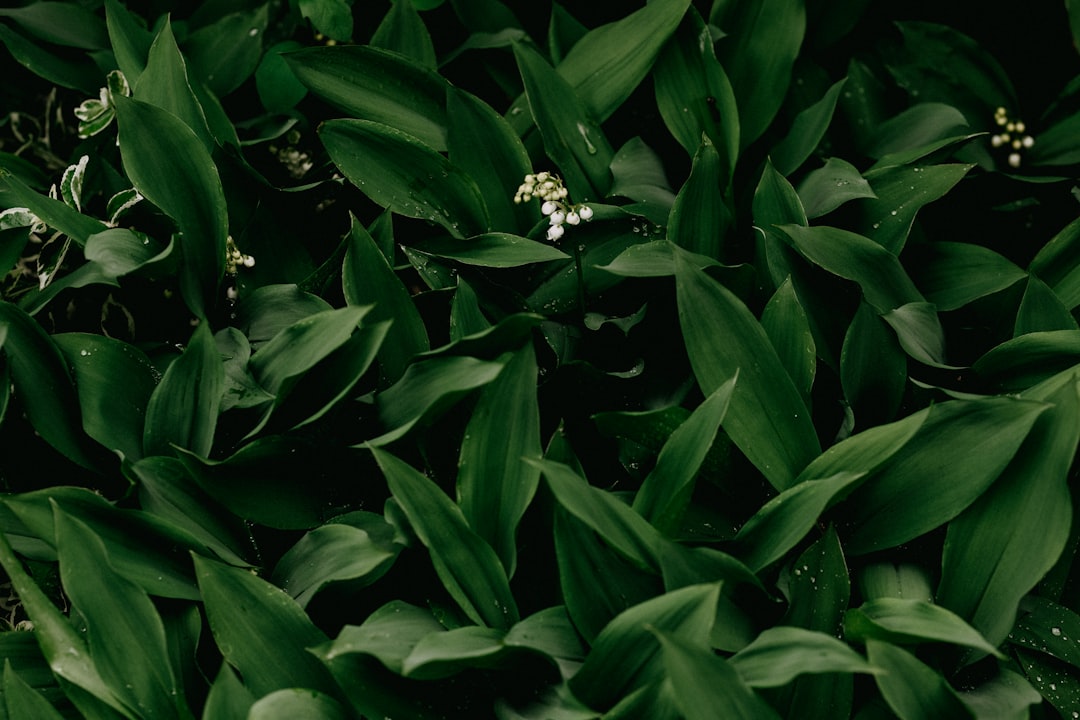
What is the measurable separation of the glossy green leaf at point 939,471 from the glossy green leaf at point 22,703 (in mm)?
921

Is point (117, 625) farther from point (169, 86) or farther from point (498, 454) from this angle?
point (169, 86)

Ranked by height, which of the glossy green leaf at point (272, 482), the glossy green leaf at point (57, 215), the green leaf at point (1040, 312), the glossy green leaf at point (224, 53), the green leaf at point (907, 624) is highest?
the glossy green leaf at point (224, 53)

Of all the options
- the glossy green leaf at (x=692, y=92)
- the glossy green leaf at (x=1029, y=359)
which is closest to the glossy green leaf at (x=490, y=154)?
the glossy green leaf at (x=692, y=92)

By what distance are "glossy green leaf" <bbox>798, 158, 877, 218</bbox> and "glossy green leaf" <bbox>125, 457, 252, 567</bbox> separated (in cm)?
91

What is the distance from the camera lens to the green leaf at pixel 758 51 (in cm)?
155

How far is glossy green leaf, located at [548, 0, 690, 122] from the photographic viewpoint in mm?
1498

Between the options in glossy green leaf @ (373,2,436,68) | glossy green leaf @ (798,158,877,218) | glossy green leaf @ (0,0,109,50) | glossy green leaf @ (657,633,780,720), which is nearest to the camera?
glossy green leaf @ (657,633,780,720)

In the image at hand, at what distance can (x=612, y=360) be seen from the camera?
1.38m

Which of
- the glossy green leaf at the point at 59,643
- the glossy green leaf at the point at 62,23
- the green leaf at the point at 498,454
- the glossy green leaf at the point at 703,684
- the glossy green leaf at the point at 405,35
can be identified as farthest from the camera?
the glossy green leaf at the point at 62,23

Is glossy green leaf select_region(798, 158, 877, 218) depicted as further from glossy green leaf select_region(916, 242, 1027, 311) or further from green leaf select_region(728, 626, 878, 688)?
green leaf select_region(728, 626, 878, 688)

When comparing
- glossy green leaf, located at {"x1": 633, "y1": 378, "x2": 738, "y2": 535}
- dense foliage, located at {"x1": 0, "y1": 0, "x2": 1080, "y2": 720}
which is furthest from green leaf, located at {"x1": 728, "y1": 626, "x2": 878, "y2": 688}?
glossy green leaf, located at {"x1": 633, "y1": 378, "x2": 738, "y2": 535}

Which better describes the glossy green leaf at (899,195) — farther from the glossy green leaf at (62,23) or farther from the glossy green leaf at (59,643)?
the glossy green leaf at (62,23)

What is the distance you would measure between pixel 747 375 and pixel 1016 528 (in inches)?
13.5

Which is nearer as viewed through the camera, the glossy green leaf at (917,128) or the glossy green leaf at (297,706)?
the glossy green leaf at (297,706)
